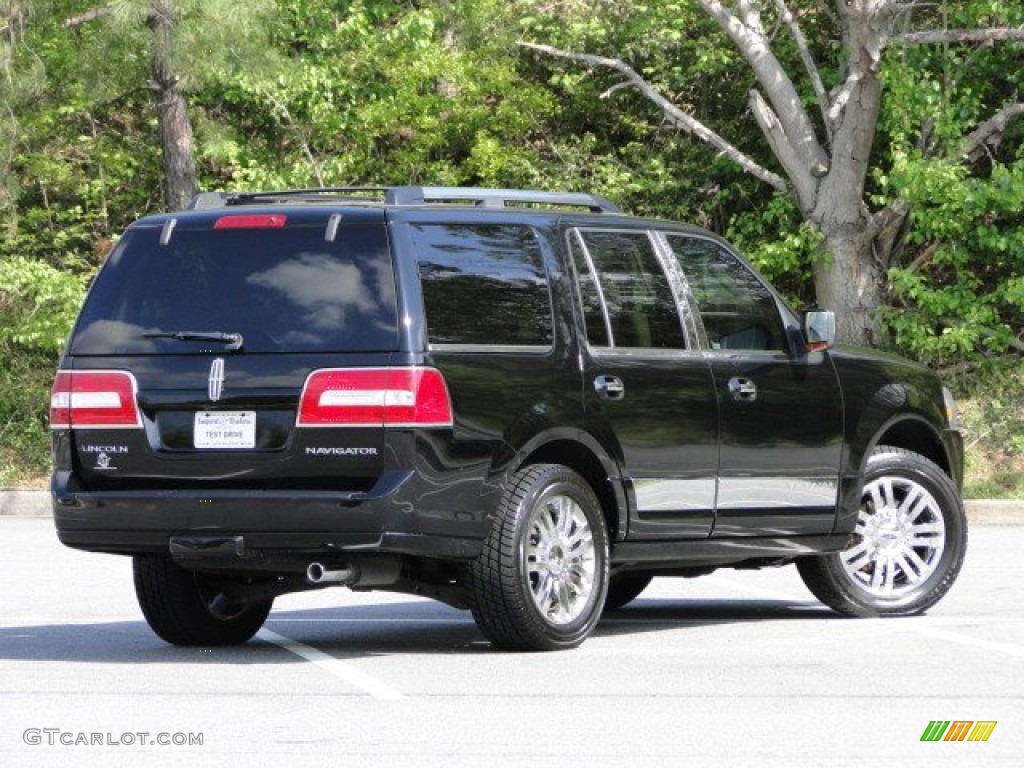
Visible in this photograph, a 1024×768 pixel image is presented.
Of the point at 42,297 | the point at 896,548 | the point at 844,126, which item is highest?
the point at 844,126

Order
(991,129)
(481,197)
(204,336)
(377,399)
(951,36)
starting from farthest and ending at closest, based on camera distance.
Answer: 1. (991,129)
2. (951,36)
3. (481,197)
4. (204,336)
5. (377,399)

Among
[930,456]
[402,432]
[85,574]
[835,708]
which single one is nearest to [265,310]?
[402,432]

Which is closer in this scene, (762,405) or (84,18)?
(762,405)

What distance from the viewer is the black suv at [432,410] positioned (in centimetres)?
925

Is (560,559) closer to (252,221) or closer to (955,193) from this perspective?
(252,221)

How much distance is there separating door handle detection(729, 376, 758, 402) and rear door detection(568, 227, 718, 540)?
14 cm

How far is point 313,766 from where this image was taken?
6.79 metres

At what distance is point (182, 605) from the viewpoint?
34.1ft

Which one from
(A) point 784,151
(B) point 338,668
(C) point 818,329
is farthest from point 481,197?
(A) point 784,151

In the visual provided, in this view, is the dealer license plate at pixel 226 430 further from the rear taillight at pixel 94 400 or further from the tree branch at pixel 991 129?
the tree branch at pixel 991 129

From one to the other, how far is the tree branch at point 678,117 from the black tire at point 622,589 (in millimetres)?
12967

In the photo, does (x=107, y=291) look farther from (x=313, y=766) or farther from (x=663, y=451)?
(x=313, y=766)

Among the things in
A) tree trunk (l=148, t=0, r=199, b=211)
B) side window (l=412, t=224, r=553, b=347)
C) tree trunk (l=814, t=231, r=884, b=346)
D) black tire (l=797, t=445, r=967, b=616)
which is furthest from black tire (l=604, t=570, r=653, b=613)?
tree trunk (l=148, t=0, r=199, b=211)

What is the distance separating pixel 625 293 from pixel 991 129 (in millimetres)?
14439
